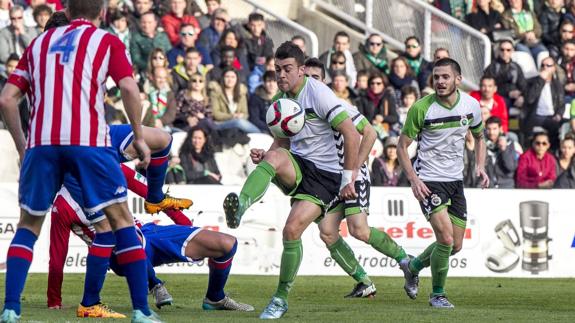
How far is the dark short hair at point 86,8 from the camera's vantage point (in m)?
8.30

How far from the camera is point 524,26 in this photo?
75.6ft

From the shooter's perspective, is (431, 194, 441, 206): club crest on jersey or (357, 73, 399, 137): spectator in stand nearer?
(431, 194, 441, 206): club crest on jersey

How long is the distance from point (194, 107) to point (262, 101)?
1.18m

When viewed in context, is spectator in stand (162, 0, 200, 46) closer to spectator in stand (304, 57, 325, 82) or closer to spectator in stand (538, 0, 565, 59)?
spectator in stand (538, 0, 565, 59)

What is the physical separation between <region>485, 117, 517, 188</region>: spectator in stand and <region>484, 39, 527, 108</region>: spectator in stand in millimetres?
1611

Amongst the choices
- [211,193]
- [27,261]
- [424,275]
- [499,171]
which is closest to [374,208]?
[424,275]

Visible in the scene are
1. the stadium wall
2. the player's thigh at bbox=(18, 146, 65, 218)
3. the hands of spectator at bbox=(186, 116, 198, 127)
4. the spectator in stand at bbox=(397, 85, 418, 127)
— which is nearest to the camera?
the player's thigh at bbox=(18, 146, 65, 218)

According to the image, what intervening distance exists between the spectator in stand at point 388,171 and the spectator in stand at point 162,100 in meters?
3.07

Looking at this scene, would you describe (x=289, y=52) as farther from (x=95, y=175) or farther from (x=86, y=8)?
(x=95, y=175)

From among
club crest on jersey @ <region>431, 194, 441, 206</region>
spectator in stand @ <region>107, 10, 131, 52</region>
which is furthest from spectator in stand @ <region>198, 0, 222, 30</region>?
club crest on jersey @ <region>431, 194, 441, 206</region>

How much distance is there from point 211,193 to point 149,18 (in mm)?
4406

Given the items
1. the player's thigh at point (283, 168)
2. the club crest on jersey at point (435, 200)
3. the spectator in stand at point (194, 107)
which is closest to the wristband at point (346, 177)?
the player's thigh at point (283, 168)

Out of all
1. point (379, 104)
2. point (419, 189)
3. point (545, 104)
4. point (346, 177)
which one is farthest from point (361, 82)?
point (346, 177)

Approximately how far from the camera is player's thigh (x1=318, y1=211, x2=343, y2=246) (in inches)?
505
